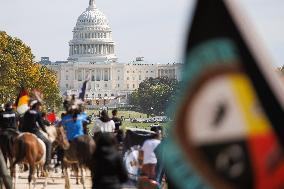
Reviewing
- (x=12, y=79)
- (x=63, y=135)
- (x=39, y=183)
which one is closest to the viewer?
(x=63, y=135)

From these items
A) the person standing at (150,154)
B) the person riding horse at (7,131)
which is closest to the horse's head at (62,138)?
the person riding horse at (7,131)

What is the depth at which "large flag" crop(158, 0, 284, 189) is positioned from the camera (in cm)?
298

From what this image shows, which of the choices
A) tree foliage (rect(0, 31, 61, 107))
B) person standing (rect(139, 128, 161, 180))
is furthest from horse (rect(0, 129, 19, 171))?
tree foliage (rect(0, 31, 61, 107))

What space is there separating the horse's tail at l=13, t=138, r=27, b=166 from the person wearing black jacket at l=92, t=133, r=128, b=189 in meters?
11.1

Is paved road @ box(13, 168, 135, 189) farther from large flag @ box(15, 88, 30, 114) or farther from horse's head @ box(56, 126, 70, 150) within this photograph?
horse's head @ box(56, 126, 70, 150)

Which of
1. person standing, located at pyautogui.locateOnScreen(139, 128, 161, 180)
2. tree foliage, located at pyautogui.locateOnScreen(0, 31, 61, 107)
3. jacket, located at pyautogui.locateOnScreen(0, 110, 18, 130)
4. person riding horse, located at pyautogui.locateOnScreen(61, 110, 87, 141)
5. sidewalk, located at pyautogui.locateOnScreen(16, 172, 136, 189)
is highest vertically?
tree foliage, located at pyautogui.locateOnScreen(0, 31, 61, 107)

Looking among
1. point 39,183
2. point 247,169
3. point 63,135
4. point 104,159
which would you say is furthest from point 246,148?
point 39,183

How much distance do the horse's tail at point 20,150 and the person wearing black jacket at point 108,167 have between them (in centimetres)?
1114

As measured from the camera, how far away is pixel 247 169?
304 cm

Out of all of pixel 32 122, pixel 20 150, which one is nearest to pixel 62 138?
pixel 20 150

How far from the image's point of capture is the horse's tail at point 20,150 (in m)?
19.3

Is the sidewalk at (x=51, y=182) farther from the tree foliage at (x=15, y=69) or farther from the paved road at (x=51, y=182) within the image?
the tree foliage at (x=15, y=69)

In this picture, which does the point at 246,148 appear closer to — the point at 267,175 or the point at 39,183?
the point at 267,175

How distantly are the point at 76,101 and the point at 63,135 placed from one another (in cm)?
83
